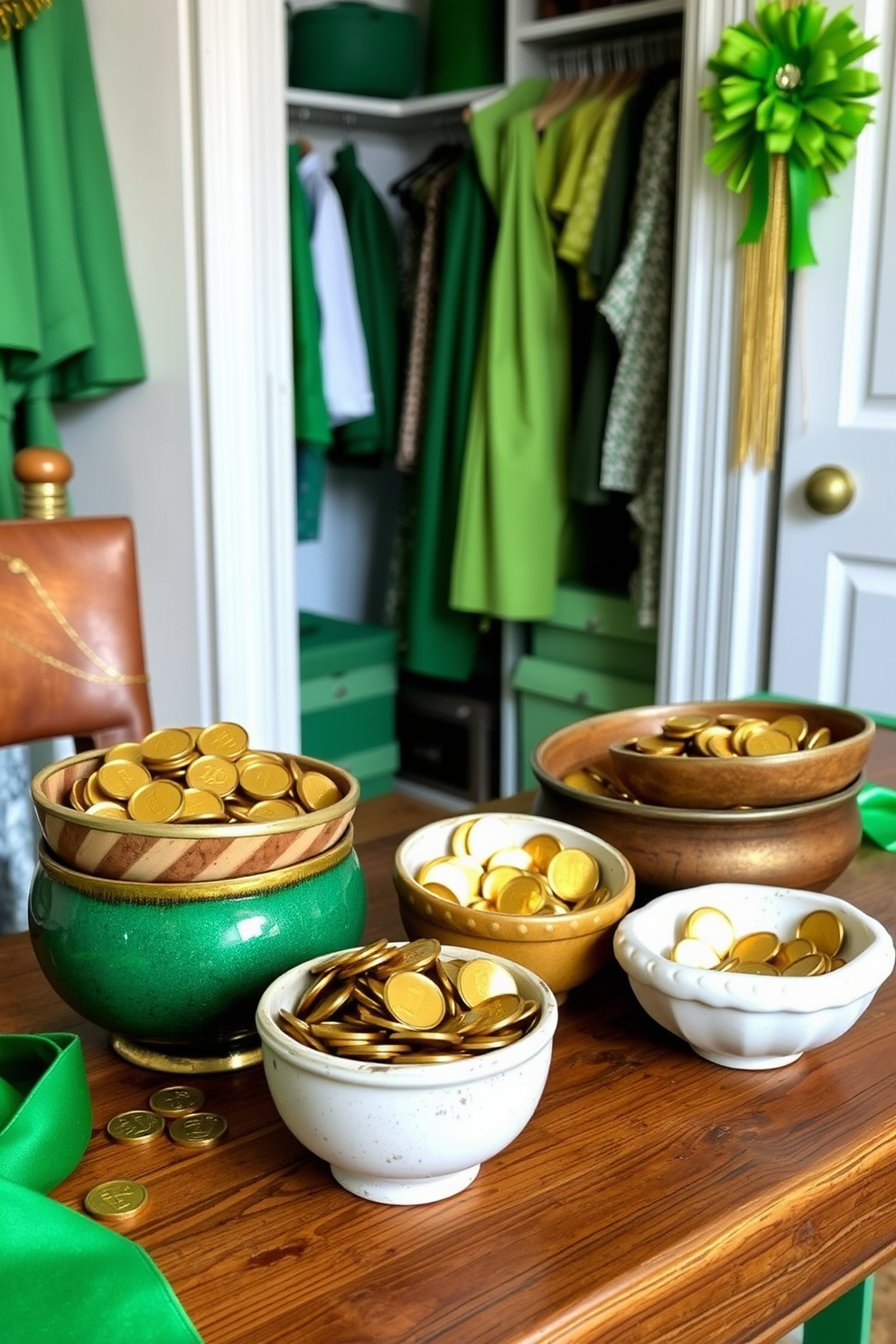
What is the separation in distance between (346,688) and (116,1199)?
7.88 feet

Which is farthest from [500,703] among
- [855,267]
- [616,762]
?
[616,762]

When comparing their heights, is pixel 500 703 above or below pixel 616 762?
below

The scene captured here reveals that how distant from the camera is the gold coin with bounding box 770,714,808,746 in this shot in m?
0.88

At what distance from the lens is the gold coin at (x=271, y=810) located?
27.2 inches

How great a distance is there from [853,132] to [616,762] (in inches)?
51.5

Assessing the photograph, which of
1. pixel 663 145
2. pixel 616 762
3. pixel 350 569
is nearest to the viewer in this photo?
pixel 616 762

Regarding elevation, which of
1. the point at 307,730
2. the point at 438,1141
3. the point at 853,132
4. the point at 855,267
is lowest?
the point at 307,730

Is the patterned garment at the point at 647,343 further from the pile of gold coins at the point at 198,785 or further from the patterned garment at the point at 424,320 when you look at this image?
the pile of gold coins at the point at 198,785

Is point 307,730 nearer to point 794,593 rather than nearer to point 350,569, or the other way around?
point 350,569

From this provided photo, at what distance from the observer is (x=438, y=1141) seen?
0.54 meters

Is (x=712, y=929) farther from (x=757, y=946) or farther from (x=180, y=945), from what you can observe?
(x=180, y=945)

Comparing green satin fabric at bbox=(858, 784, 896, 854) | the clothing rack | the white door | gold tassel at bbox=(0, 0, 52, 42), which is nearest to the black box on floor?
the white door

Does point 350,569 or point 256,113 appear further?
point 350,569

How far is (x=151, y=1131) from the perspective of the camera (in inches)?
24.9
